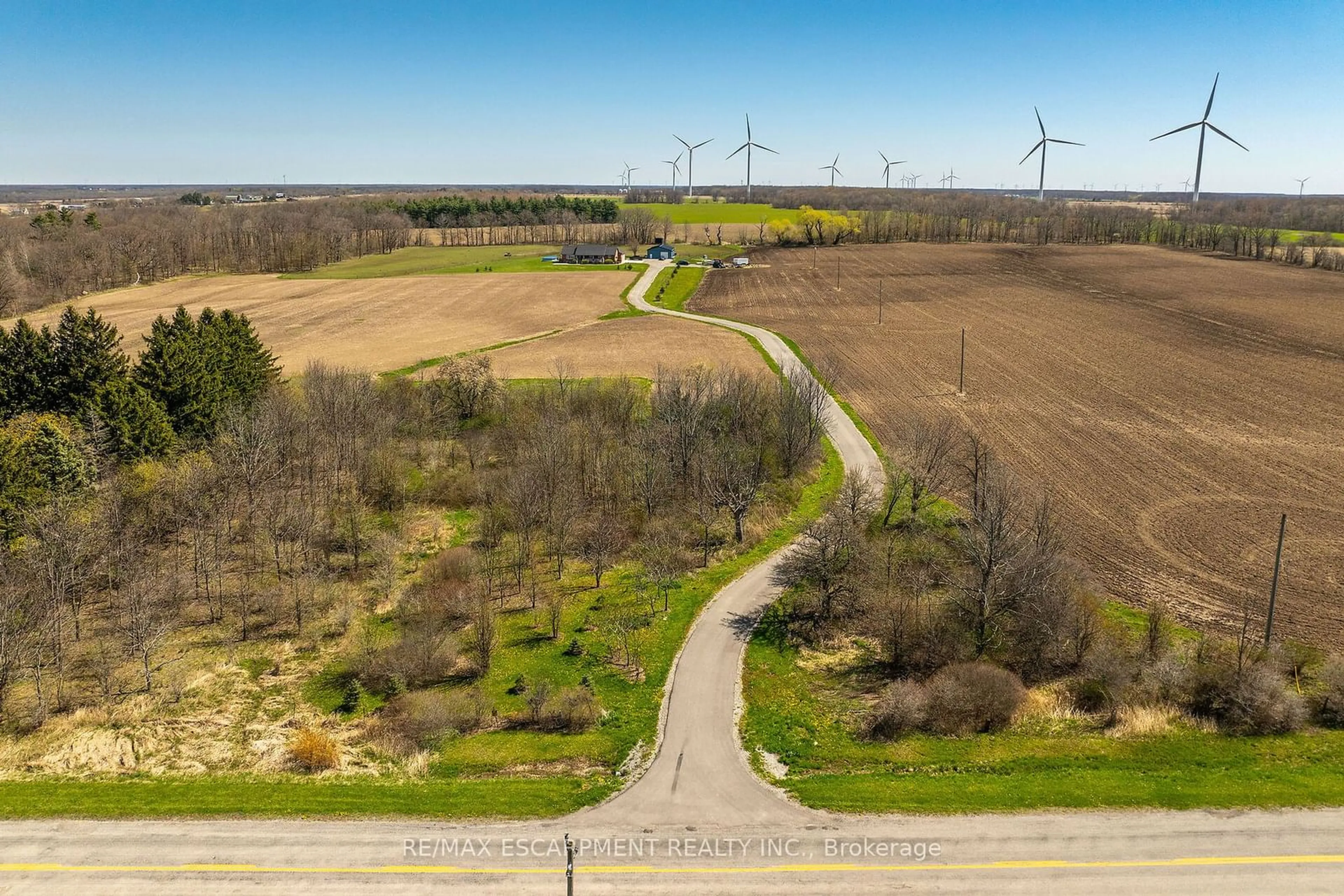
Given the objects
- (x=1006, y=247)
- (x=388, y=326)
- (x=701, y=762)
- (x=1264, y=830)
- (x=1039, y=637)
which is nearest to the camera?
(x=1264, y=830)

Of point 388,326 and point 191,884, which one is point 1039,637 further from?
point 388,326

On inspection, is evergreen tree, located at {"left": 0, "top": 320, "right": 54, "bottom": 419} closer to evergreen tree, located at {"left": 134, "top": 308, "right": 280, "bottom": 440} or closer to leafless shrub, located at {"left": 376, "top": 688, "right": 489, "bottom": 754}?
evergreen tree, located at {"left": 134, "top": 308, "right": 280, "bottom": 440}

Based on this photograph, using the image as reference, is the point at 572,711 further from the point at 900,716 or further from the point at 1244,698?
the point at 1244,698

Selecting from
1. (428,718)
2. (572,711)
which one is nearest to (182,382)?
(428,718)

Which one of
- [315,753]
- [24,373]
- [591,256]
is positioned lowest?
[315,753]

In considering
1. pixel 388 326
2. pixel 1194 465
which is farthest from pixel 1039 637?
pixel 388 326

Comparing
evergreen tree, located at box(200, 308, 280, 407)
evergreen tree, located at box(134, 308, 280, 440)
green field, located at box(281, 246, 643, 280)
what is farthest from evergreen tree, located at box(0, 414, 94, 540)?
green field, located at box(281, 246, 643, 280)
